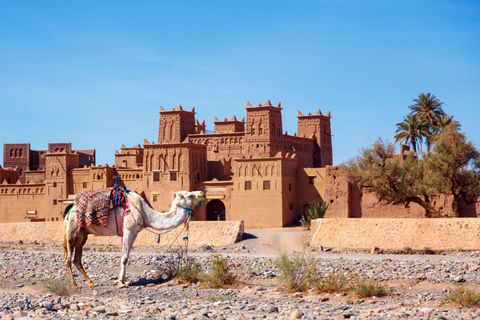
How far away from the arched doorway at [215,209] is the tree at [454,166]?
67.5 feet

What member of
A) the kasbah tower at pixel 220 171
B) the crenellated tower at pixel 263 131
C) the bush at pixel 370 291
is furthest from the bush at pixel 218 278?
the crenellated tower at pixel 263 131

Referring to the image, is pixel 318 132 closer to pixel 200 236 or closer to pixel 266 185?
pixel 266 185

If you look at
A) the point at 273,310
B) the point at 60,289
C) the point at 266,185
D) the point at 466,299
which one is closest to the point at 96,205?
the point at 60,289

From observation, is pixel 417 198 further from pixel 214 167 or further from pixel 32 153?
pixel 32 153

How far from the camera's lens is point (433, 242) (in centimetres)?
2681

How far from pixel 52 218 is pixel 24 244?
1985cm

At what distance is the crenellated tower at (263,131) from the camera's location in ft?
180

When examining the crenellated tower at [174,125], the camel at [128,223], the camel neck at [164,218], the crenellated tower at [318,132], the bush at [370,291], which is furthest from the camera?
the crenellated tower at [318,132]

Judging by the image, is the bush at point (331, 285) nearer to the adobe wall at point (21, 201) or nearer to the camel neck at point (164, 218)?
the camel neck at point (164, 218)

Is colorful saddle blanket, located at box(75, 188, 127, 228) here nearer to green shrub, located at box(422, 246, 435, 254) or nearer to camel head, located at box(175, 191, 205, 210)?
camel head, located at box(175, 191, 205, 210)

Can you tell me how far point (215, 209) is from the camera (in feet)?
174

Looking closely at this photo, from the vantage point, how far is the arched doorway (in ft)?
173

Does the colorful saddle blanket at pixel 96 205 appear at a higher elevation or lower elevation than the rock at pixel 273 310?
higher

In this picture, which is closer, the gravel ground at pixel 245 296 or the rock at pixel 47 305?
the gravel ground at pixel 245 296
